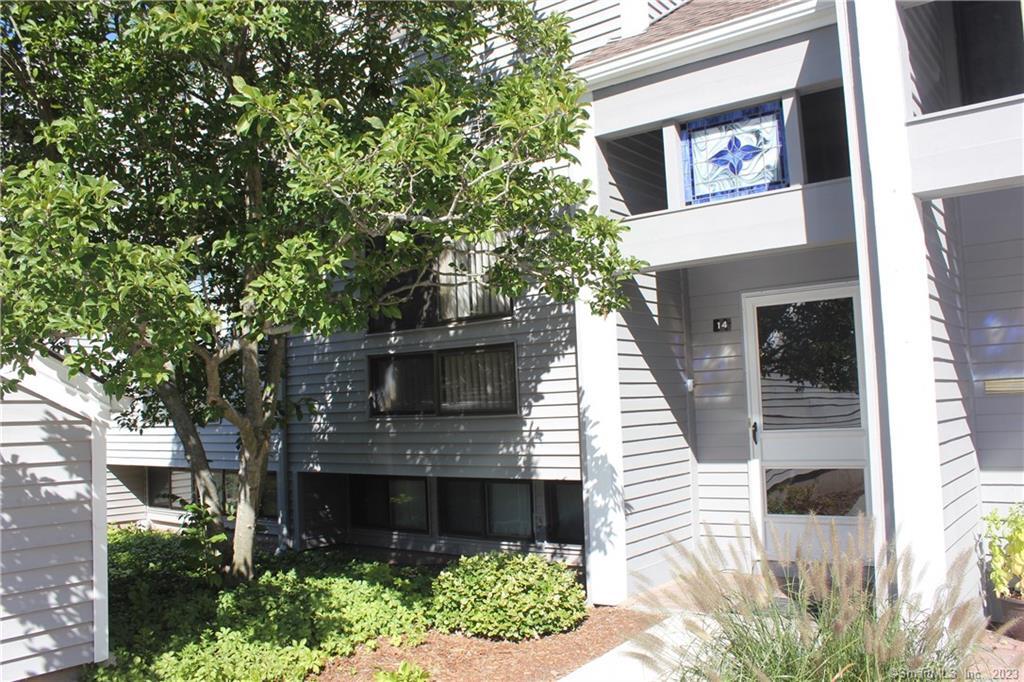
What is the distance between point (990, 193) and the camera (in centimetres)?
661

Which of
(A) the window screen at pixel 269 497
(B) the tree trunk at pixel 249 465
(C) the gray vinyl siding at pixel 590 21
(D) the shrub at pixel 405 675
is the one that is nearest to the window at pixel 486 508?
(B) the tree trunk at pixel 249 465

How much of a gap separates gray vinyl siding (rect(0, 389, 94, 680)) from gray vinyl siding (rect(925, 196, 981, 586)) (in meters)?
6.36

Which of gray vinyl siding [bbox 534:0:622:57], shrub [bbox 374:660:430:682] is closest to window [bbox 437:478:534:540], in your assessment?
shrub [bbox 374:660:430:682]

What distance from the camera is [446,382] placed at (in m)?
9.44

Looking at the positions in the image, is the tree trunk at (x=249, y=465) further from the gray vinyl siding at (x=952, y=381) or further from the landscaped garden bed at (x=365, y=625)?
the gray vinyl siding at (x=952, y=381)

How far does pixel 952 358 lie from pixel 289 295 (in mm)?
4970

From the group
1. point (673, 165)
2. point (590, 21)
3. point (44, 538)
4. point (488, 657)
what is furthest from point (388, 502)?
point (590, 21)

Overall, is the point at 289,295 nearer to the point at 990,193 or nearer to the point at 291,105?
the point at 291,105

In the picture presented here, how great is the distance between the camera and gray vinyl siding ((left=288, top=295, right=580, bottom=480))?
27.3 feet

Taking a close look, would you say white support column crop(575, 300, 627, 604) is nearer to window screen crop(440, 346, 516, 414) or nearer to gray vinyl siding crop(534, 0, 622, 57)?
window screen crop(440, 346, 516, 414)

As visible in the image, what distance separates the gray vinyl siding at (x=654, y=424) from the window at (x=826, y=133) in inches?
69.6

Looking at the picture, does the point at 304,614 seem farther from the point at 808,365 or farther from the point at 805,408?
the point at 808,365

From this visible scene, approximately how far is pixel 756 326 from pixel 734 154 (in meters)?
1.86

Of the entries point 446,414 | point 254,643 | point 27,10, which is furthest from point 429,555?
point 27,10
